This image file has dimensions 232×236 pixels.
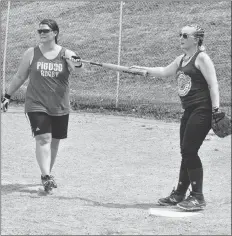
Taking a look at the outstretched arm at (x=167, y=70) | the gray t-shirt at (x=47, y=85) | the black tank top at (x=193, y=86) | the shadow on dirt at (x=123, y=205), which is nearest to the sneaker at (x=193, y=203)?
the shadow on dirt at (x=123, y=205)

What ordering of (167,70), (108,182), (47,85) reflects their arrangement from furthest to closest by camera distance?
(108,182) < (47,85) < (167,70)

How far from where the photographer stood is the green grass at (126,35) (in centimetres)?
1554

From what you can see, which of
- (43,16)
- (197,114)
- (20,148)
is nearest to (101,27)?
(43,16)

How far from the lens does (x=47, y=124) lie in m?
6.44

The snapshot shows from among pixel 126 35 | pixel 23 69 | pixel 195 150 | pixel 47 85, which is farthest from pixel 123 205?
pixel 126 35

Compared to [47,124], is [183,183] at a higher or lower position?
lower

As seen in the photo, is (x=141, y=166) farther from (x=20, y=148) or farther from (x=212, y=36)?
(x=212, y=36)

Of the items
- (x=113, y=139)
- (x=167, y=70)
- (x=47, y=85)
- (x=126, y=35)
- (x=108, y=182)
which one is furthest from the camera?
(x=126, y=35)

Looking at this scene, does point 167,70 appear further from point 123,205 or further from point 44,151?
point 44,151

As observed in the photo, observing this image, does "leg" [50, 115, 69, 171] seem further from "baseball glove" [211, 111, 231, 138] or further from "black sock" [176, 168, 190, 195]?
"baseball glove" [211, 111, 231, 138]

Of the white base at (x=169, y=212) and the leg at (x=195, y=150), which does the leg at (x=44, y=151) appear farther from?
the leg at (x=195, y=150)

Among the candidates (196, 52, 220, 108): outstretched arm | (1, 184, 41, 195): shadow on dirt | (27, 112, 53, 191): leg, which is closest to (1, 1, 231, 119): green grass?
(1, 184, 41, 195): shadow on dirt

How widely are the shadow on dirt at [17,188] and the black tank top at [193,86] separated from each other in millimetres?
1870

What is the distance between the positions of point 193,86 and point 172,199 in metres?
1.10
